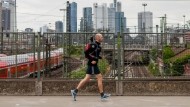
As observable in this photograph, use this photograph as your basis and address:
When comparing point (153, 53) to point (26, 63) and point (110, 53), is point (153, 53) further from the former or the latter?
point (26, 63)

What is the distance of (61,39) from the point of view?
34.9 ft

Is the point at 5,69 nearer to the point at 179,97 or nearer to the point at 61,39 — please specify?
the point at 61,39

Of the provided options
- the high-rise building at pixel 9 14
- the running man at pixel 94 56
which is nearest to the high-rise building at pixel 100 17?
the high-rise building at pixel 9 14

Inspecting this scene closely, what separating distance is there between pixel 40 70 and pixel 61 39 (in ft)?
3.53

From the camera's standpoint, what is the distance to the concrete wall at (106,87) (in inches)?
412

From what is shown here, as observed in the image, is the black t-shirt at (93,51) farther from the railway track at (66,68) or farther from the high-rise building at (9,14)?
the high-rise building at (9,14)

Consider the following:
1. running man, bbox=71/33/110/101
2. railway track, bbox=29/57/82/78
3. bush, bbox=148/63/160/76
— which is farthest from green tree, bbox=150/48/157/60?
railway track, bbox=29/57/82/78

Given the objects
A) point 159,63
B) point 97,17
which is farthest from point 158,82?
point 97,17

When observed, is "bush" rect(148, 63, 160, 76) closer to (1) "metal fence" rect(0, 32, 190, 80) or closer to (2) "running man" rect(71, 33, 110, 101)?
(1) "metal fence" rect(0, 32, 190, 80)

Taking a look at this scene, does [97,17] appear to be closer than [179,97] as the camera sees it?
No
